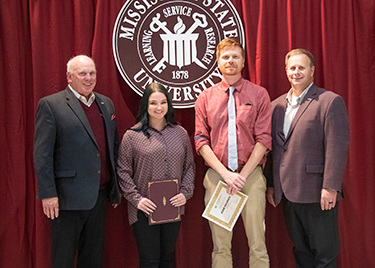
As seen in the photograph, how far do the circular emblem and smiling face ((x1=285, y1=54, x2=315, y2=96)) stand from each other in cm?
60

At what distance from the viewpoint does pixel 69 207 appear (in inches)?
86.4

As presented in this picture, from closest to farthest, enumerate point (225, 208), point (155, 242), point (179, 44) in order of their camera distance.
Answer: point (155, 242) < point (225, 208) < point (179, 44)

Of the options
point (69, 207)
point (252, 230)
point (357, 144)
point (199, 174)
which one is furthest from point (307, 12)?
point (69, 207)

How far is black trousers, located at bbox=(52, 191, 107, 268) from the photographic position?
2201 mm

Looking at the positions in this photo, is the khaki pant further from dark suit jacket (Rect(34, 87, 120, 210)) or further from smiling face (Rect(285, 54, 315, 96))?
dark suit jacket (Rect(34, 87, 120, 210))

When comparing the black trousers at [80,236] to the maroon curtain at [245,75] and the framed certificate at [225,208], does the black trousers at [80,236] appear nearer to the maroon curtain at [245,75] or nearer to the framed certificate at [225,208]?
the maroon curtain at [245,75]

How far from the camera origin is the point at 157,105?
236 cm

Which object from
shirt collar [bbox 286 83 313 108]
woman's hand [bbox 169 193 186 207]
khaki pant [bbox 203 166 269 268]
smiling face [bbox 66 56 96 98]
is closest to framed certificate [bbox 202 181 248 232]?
khaki pant [bbox 203 166 269 268]

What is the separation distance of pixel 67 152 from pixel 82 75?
548 mm

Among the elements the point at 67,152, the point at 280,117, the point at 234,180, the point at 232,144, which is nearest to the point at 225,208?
the point at 234,180

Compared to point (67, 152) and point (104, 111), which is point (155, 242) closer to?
point (67, 152)

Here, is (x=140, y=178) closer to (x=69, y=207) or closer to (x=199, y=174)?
(x=69, y=207)

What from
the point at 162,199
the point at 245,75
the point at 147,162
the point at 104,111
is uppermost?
the point at 245,75

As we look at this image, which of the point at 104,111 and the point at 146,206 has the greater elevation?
the point at 104,111
